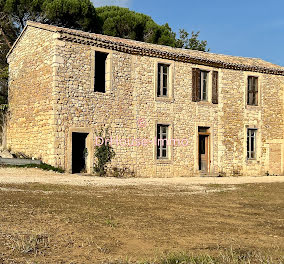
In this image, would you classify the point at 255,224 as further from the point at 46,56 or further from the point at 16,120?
the point at 16,120

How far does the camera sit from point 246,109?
2081cm

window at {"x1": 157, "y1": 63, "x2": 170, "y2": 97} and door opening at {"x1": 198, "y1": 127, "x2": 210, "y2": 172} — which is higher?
window at {"x1": 157, "y1": 63, "x2": 170, "y2": 97}

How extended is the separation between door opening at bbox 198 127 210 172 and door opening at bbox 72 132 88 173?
586 centimetres

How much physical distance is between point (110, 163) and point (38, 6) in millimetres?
12098

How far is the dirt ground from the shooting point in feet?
15.3

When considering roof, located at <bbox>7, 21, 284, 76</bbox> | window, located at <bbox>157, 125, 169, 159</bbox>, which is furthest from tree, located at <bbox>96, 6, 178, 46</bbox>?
→ window, located at <bbox>157, 125, 169, 159</bbox>

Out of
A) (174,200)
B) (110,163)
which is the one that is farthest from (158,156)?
(174,200)

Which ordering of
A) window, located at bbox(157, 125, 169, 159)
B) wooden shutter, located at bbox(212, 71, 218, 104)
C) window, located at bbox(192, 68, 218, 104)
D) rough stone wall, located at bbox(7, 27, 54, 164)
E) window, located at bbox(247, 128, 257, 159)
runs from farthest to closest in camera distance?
window, located at bbox(247, 128, 257, 159) < wooden shutter, located at bbox(212, 71, 218, 104) < window, located at bbox(192, 68, 218, 104) < window, located at bbox(157, 125, 169, 159) < rough stone wall, located at bbox(7, 27, 54, 164)

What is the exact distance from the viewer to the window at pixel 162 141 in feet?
59.9

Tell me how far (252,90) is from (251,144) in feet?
9.08

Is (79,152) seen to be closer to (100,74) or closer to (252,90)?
(100,74)

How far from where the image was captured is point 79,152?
54.4ft

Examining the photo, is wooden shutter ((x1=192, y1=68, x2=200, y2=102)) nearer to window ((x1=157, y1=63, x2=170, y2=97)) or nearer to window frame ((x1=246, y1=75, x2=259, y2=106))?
window ((x1=157, y1=63, x2=170, y2=97))

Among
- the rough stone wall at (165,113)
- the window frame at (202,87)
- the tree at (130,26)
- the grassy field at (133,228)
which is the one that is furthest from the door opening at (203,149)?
the tree at (130,26)
